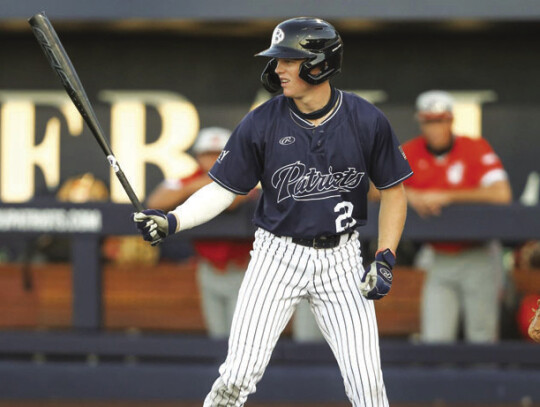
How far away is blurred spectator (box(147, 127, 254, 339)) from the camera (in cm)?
592

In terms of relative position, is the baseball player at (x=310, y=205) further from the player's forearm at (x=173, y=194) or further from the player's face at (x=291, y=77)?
the player's forearm at (x=173, y=194)

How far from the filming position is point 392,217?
158 inches

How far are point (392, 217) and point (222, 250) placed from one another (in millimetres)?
2111

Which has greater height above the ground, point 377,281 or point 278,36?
point 278,36

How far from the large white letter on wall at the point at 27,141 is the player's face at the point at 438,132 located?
2851 mm

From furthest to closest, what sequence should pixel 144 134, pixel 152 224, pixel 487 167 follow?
pixel 144 134 → pixel 487 167 → pixel 152 224

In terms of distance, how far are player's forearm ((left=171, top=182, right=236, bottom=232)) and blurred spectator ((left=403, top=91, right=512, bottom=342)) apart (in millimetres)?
2051

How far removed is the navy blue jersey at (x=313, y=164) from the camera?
395 cm

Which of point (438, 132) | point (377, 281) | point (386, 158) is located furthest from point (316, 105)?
point (438, 132)

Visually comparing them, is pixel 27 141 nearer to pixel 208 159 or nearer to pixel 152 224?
pixel 208 159

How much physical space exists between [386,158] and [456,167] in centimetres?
194

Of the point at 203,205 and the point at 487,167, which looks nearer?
the point at 203,205

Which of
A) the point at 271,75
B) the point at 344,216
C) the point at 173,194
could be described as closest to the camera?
the point at 344,216

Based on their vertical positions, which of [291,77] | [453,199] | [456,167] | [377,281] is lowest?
[377,281]
